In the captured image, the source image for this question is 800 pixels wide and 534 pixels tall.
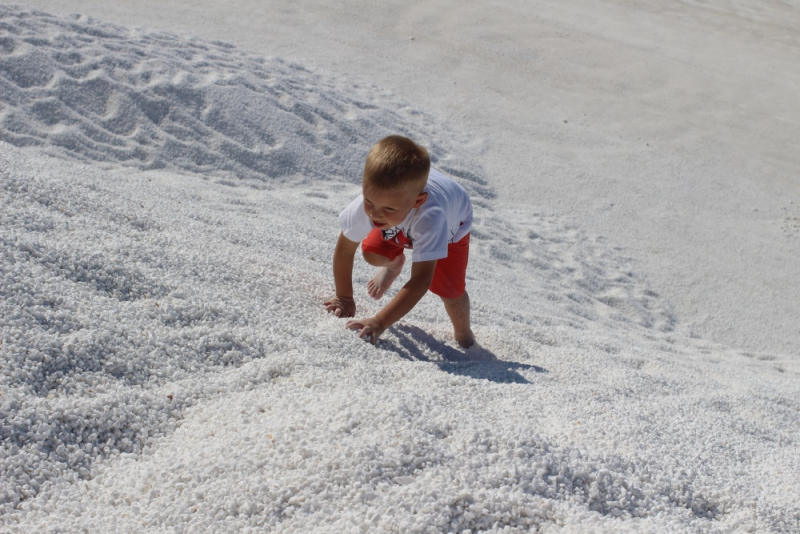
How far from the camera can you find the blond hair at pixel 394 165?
230 cm

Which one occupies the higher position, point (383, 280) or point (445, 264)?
point (445, 264)

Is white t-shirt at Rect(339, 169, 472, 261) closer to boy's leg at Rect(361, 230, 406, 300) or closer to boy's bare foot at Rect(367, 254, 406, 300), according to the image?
boy's leg at Rect(361, 230, 406, 300)

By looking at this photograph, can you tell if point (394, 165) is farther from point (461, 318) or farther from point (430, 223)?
point (461, 318)

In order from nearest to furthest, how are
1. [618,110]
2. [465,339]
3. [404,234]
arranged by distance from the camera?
[404,234], [465,339], [618,110]

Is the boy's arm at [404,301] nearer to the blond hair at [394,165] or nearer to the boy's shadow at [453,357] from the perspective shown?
the boy's shadow at [453,357]

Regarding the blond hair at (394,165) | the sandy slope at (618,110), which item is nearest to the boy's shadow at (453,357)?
the blond hair at (394,165)

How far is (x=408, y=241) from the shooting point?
8.75 feet

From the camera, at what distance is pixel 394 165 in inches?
90.4

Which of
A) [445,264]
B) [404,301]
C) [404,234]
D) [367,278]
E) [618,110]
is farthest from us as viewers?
[618,110]

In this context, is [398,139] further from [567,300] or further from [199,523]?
[567,300]

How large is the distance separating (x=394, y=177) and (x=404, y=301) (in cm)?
44

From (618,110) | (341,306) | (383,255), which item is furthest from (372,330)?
(618,110)

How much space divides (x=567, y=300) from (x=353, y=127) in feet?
7.78

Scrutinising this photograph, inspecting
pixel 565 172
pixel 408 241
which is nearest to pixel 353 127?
pixel 565 172
